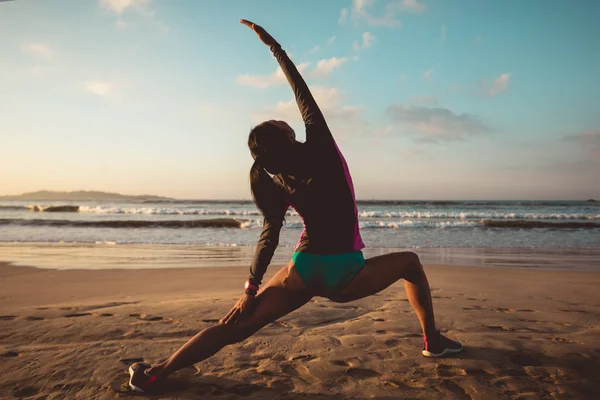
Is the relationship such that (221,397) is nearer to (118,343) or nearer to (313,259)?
(313,259)

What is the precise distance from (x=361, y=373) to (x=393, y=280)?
712 mm

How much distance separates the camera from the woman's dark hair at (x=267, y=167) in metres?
2.25

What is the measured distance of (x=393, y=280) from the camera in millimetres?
2672

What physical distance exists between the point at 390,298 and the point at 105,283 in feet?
15.3

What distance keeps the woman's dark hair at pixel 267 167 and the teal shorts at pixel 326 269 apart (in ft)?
1.06

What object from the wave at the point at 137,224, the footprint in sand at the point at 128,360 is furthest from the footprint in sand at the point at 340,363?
the wave at the point at 137,224

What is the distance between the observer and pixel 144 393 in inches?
100

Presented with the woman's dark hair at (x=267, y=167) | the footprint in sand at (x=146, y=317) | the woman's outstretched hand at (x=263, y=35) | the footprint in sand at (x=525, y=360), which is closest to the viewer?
the woman's dark hair at (x=267, y=167)

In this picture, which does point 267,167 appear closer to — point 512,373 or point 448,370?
point 448,370

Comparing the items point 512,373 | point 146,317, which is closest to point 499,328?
point 512,373

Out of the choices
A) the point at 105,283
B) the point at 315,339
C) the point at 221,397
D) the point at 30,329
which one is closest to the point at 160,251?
Result: the point at 105,283

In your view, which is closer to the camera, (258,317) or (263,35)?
(258,317)

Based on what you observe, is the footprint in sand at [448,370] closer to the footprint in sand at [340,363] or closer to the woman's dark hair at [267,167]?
the footprint in sand at [340,363]

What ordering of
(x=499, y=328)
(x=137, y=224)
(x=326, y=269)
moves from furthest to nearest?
(x=137, y=224) → (x=499, y=328) → (x=326, y=269)
